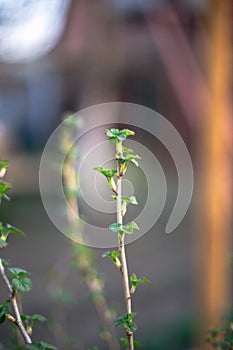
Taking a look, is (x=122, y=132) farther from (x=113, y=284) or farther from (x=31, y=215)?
(x=31, y=215)

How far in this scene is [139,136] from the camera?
30.2 feet

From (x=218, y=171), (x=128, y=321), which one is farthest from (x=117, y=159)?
(x=218, y=171)

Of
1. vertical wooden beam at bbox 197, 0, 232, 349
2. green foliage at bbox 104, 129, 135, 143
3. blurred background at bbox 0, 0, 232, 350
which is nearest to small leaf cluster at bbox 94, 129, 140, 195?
green foliage at bbox 104, 129, 135, 143

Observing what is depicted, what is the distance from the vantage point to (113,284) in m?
3.87

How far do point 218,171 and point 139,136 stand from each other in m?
7.46

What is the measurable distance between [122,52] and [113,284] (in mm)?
5357

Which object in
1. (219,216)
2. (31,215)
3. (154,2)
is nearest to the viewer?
(219,216)

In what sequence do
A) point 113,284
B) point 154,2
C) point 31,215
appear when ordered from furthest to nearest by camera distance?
point 31,215 → point 154,2 → point 113,284

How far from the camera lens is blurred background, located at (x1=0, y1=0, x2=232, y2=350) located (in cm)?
169

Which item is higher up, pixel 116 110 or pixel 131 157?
pixel 116 110

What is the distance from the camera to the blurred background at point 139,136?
5.55ft

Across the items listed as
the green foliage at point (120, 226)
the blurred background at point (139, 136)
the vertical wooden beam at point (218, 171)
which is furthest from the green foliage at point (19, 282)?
the vertical wooden beam at point (218, 171)

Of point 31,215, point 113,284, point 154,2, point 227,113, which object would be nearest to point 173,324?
point 113,284

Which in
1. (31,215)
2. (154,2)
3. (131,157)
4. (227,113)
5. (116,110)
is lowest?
(131,157)
